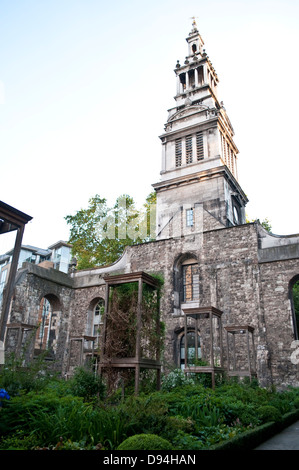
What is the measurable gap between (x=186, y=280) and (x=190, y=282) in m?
0.29

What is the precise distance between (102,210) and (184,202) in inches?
328

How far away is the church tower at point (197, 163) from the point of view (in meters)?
21.3

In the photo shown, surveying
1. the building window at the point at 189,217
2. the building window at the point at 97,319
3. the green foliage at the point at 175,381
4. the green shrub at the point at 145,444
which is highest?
the building window at the point at 189,217

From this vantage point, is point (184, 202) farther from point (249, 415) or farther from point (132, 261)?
point (249, 415)

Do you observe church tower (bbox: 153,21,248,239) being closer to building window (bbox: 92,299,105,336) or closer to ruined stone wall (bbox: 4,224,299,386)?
ruined stone wall (bbox: 4,224,299,386)

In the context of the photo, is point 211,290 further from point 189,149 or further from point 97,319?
point 189,149

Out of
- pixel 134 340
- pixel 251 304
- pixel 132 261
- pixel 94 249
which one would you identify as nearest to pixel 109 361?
pixel 134 340

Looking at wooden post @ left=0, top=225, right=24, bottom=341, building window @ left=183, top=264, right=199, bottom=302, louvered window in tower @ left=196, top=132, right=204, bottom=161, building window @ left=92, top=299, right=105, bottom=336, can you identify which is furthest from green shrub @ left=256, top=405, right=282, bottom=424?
louvered window in tower @ left=196, top=132, right=204, bottom=161

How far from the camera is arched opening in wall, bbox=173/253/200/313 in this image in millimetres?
18922

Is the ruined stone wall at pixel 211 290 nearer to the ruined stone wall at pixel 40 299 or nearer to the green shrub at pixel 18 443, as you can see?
the ruined stone wall at pixel 40 299

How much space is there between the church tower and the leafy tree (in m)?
4.81

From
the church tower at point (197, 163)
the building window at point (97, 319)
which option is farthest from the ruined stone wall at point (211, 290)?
the church tower at point (197, 163)
